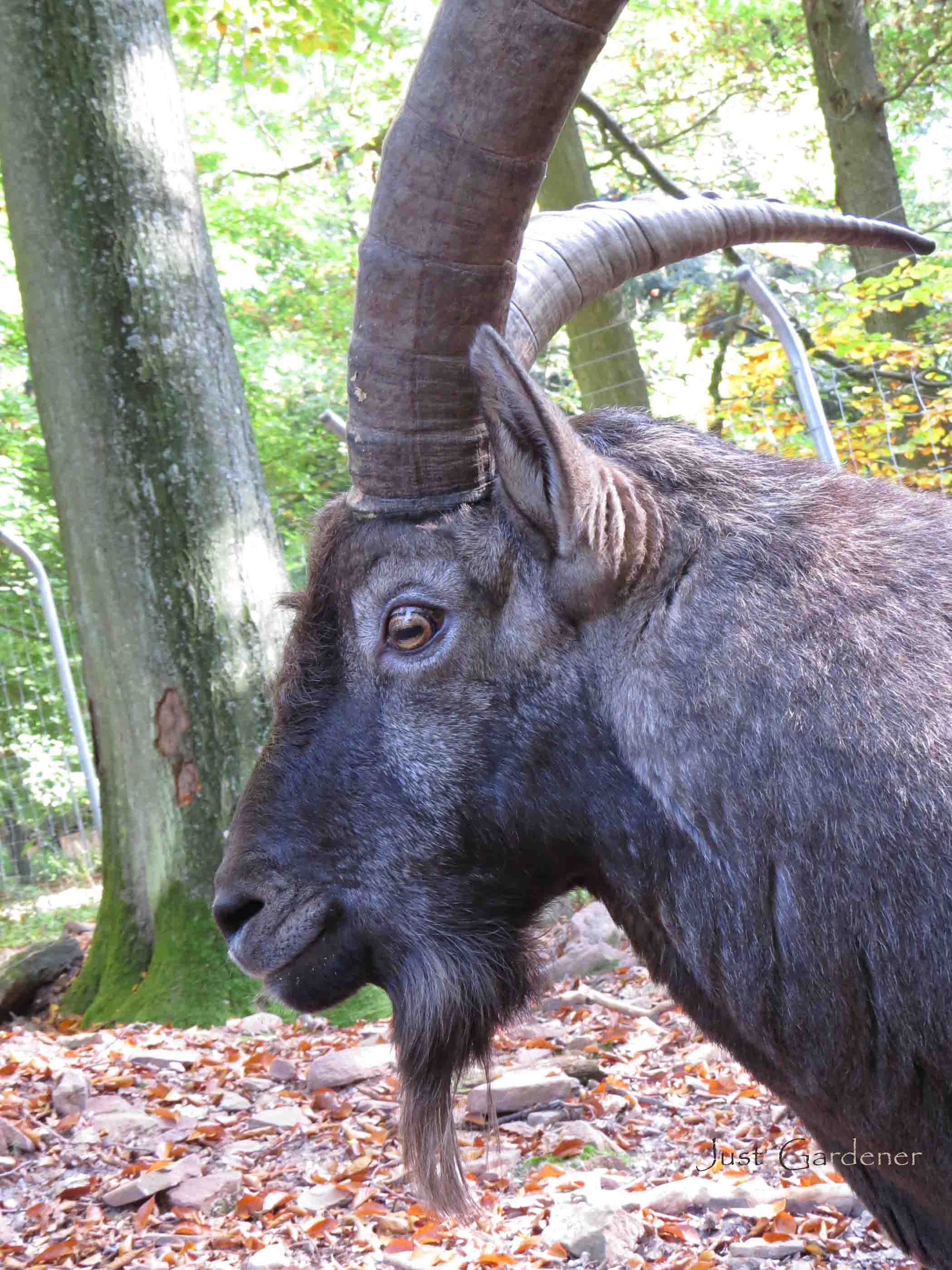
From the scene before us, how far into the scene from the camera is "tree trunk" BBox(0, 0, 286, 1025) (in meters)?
5.61

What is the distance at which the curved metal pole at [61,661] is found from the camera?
9.46 m

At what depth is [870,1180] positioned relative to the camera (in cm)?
251

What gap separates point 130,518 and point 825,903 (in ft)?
14.0

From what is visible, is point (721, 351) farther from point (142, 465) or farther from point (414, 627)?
point (414, 627)

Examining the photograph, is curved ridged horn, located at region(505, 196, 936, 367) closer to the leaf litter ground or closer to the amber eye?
the amber eye

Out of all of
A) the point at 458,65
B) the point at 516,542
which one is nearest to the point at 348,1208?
the point at 516,542

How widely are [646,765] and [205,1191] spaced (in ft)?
8.04

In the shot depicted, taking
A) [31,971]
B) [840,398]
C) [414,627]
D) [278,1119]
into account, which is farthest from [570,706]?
[840,398]

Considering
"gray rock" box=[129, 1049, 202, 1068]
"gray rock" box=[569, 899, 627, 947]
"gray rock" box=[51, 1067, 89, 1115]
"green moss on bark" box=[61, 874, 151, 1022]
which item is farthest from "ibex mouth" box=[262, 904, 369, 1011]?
"gray rock" box=[569, 899, 627, 947]

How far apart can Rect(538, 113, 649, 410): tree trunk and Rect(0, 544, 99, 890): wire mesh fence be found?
6215mm

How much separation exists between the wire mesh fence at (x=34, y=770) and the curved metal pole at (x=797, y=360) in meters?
8.70

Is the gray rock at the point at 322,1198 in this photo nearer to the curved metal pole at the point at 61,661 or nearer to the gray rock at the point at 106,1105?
the gray rock at the point at 106,1105

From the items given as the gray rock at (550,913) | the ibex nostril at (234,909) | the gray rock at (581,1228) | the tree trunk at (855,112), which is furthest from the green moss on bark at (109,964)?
the tree trunk at (855,112)

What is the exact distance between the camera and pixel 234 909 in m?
2.58
